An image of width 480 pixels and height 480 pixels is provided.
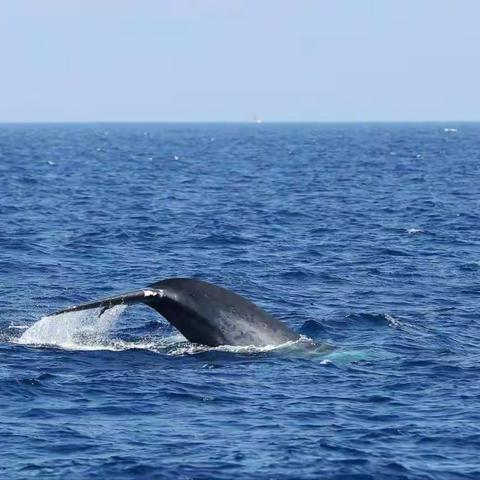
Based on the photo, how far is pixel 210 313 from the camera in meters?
24.5

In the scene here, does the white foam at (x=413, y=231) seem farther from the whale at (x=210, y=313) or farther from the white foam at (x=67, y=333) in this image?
the whale at (x=210, y=313)

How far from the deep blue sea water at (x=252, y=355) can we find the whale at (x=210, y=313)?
34cm

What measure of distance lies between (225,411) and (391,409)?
9.45ft

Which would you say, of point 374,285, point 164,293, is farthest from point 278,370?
point 374,285

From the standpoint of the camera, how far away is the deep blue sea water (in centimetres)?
1952

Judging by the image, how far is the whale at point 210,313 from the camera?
2394 cm

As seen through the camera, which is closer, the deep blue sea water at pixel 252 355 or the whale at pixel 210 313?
the deep blue sea water at pixel 252 355

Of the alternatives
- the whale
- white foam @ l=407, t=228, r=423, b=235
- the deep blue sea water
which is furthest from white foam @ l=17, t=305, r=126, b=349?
white foam @ l=407, t=228, r=423, b=235

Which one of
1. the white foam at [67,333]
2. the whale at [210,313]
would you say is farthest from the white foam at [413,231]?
the whale at [210,313]

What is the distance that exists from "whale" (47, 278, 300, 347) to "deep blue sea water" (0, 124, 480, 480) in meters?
0.34

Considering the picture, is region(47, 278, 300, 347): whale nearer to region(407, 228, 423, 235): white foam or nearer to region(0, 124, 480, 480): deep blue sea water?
region(0, 124, 480, 480): deep blue sea water

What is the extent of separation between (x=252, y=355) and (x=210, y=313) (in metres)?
1.25

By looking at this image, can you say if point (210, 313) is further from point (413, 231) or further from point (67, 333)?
point (413, 231)

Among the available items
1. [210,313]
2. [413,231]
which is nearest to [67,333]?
[210,313]
